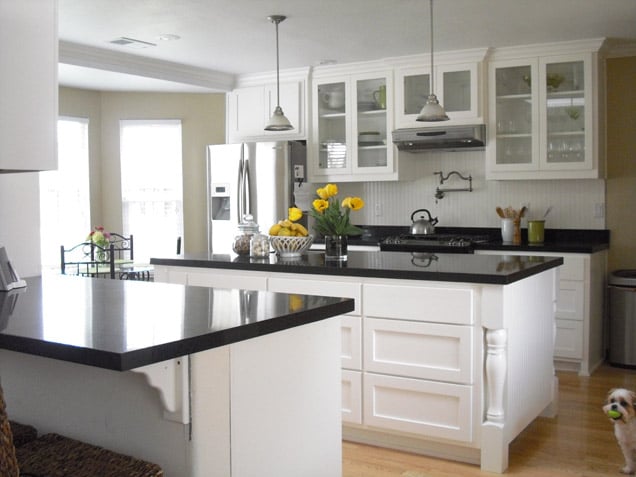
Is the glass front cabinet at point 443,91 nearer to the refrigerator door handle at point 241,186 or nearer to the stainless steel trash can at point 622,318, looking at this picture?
the refrigerator door handle at point 241,186

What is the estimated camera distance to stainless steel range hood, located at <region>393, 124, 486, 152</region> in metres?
5.56

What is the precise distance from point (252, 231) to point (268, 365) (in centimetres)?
232

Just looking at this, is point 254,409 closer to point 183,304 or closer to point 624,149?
point 183,304

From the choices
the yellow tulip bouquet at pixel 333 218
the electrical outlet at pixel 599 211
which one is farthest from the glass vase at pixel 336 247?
the electrical outlet at pixel 599 211

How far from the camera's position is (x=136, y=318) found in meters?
1.78

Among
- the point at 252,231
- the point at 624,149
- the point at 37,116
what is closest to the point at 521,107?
the point at 624,149

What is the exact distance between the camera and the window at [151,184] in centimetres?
721

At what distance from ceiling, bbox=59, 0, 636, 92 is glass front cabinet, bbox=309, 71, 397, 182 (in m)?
0.28

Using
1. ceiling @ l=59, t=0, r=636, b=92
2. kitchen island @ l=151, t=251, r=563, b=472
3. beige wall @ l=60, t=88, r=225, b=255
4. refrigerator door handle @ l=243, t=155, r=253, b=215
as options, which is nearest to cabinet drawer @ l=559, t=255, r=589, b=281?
kitchen island @ l=151, t=251, r=563, b=472

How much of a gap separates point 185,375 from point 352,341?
191 cm

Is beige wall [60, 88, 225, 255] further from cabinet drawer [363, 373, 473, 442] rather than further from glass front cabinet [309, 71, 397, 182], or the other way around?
cabinet drawer [363, 373, 473, 442]

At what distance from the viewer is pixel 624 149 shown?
5551mm

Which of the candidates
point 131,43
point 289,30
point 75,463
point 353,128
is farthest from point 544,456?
point 131,43

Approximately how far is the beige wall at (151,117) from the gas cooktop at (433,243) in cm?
230
